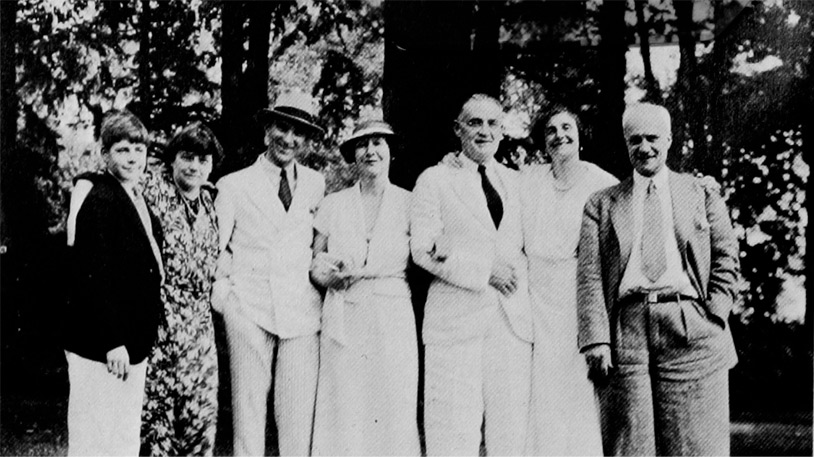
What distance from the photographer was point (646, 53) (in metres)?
4.50

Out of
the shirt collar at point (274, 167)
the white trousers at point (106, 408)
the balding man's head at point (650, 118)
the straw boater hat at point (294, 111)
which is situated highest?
the straw boater hat at point (294, 111)

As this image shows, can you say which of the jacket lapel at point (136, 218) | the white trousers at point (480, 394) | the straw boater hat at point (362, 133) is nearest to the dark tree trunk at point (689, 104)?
the white trousers at point (480, 394)

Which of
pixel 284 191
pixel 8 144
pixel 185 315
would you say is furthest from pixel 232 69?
pixel 185 315

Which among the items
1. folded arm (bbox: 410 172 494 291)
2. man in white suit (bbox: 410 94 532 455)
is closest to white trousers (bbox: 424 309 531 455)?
man in white suit (bbox: 410 94 532 455)

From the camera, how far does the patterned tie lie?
373 cm

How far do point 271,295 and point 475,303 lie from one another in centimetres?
102

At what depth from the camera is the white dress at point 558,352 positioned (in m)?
3.88

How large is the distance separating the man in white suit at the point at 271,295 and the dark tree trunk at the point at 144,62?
0.91 m

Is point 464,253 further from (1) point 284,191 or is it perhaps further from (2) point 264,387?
(2) point 264,387

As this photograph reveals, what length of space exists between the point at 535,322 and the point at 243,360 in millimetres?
1468

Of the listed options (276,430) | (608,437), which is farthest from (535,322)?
(276,430)

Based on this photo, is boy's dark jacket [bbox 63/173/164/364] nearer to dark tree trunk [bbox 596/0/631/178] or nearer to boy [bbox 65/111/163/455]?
boy [bbox 65/111/163/455]

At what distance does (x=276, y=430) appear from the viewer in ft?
13.3

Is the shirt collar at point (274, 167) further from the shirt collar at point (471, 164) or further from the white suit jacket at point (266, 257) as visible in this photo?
the shirt collar at point (471, 164)
